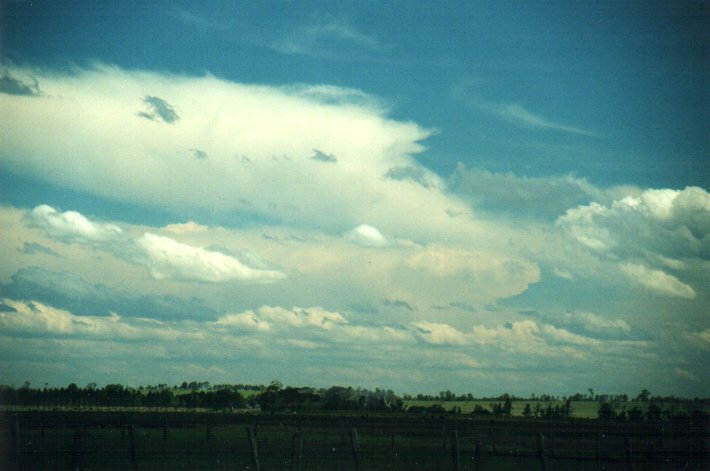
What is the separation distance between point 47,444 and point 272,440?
12.2m

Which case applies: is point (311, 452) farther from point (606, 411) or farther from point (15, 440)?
point (606, 411)

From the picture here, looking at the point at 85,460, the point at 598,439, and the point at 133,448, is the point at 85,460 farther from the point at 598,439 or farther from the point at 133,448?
the point at 598,439

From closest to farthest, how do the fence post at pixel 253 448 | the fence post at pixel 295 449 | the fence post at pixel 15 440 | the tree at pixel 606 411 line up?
1. the fence post at pixel 253 448
2. the fence post at pixel 15 440
3. the fence post at pixel 295 449
4. the tree at pixel 606 411

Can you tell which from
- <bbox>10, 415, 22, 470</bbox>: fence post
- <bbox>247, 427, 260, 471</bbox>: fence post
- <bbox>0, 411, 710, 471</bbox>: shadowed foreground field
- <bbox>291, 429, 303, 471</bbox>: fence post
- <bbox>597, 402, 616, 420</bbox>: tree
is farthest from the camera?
<bbox>597, 402, 616, 420</bbox>: tree

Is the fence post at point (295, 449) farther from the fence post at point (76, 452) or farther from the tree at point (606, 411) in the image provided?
the tree at point (606, 411)

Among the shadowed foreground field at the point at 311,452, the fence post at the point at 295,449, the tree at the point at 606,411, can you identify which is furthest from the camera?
the tree at the point at 606,411

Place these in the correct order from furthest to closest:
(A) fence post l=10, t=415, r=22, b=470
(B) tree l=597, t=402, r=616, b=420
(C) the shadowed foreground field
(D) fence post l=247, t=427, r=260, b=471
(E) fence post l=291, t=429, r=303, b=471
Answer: (B) tree l=597, t=402, r=616, b=420 < (C) the shadowed foreground field < (E) fence post l=291, t=429, r=303, b=471 < (A) fence post l=10, t=415, r=22, b=470 < (D) fence post l=247, t=427, r=260, b=471

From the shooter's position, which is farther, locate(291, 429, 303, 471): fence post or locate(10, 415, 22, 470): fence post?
locate(291, 429, 303, 471): fence post

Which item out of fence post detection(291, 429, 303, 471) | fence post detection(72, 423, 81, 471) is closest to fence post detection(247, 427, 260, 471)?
fence post detection(291, 429, 303, 471)

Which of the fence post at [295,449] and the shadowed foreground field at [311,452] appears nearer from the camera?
the fence post at [295,449]

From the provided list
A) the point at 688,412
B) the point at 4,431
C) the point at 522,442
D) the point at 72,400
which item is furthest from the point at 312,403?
the point at 4,431

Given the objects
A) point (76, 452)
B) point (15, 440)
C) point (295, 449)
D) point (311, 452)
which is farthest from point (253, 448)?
point (311, 452)

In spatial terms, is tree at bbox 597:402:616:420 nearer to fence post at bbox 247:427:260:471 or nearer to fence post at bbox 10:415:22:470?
fence post at bbox 247:427:260:471

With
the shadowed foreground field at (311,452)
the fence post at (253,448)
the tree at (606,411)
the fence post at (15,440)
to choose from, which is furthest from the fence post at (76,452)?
the tree at (606,411)
